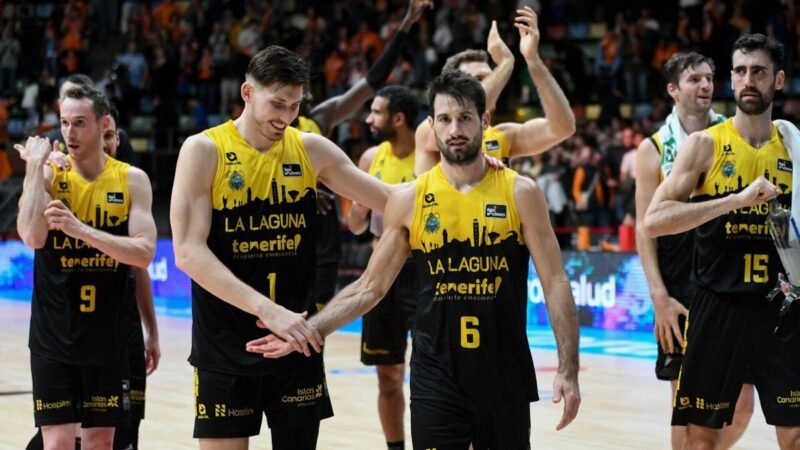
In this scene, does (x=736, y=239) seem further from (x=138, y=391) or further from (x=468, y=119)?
(x=138, y=391)

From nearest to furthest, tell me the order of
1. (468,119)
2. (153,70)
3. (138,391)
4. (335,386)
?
(468,119), (138,391), (335,386), (153,70)

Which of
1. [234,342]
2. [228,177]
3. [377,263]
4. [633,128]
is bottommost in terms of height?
[234,342]

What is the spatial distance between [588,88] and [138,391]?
15149mm

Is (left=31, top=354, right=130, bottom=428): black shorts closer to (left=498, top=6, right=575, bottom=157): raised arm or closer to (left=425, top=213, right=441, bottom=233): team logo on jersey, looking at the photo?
(left=425, top=213, right=441, bottom=233): team logo on jersey

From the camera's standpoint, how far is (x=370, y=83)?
8.66 m

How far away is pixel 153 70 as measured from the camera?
25.2m

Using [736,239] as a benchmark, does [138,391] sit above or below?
below

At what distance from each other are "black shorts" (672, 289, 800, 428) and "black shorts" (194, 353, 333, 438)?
197 cm

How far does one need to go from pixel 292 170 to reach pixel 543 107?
2.13 metres

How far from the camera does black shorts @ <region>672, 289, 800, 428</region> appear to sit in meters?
5.90

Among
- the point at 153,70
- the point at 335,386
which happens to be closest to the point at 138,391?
the point at 335,386

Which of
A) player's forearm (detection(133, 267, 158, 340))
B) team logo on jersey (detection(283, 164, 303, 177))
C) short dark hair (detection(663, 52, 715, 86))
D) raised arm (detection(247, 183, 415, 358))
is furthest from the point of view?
short dark hair (detection(663, 52, 715, 86))

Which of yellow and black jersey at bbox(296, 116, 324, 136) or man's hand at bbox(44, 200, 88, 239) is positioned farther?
yellow and black jersey at bbox(296, 116, 324, 136)

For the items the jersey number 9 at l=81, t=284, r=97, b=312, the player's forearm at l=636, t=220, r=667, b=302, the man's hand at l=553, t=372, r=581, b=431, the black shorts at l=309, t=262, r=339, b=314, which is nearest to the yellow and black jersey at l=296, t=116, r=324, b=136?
the black shorts at l=309, t=262, r=339, b=314
